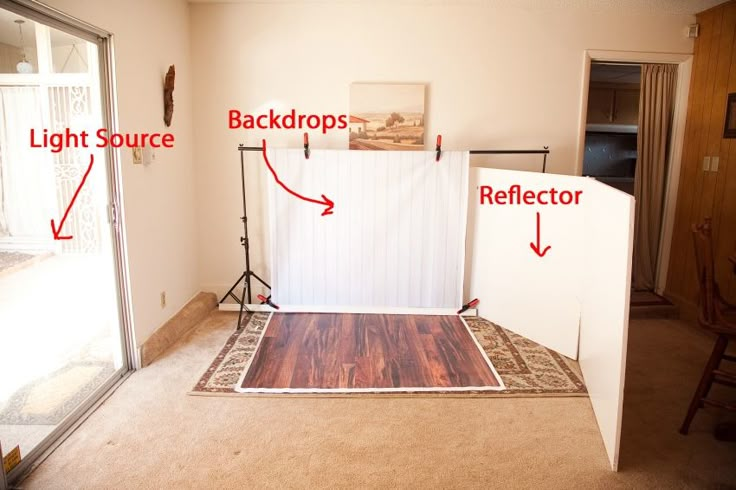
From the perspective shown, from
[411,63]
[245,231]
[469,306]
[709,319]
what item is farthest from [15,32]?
[709,319]

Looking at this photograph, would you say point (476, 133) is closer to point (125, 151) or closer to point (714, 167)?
point (714, 167)

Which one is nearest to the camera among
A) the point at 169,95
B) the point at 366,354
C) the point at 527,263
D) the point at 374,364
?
the point at 374,364

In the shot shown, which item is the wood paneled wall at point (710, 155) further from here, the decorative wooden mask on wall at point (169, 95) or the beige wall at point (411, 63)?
the decorative wooden mask on wall at point (169, 95)

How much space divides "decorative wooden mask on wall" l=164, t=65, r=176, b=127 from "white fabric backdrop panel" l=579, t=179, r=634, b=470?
109 inches

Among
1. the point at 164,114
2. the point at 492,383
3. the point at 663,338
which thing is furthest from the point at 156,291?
the point at 663,338

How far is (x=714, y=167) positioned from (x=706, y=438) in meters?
2.31

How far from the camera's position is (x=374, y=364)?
10.2 feet

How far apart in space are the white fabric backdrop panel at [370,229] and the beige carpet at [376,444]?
135cm

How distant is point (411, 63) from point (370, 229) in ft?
4.46

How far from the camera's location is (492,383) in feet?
9.45

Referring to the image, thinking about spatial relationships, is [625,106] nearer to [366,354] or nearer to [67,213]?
[366,354]

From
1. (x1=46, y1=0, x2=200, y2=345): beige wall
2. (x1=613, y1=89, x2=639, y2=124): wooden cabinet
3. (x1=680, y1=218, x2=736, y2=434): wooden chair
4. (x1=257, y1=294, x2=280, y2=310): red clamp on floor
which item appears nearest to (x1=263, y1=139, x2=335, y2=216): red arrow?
(x1=46, y1=0, x2=200, y2=345): beige wall

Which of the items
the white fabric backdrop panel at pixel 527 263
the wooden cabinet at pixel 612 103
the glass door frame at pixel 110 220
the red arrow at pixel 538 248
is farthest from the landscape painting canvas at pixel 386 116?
the wooden cabinet at pixel 612 103

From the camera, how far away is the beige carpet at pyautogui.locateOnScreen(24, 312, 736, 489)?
6.75 feet
